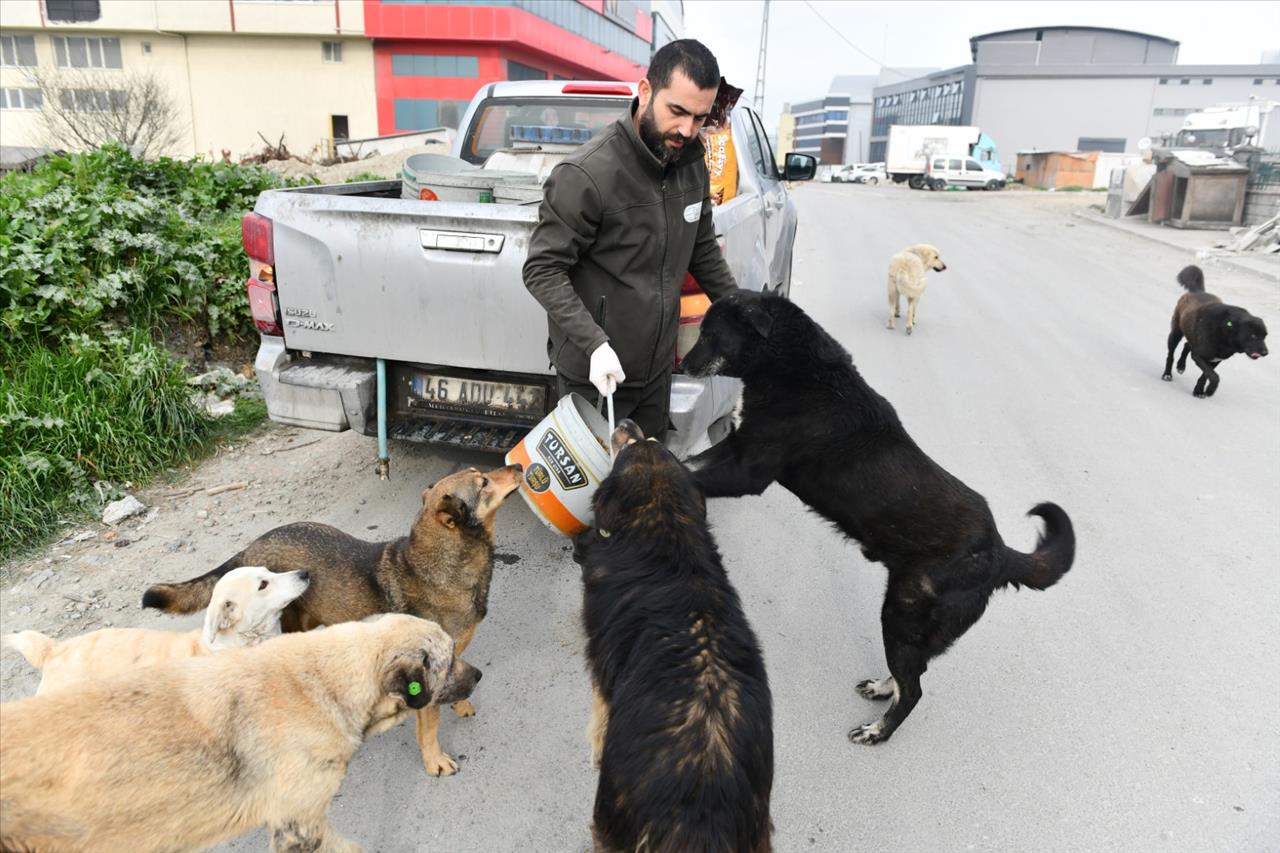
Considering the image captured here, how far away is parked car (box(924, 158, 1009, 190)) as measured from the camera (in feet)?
152

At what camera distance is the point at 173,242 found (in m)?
6.47

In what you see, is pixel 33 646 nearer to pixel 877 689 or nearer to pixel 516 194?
pixel 877 689

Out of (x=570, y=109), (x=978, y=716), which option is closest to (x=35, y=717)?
(x=978, y=716)

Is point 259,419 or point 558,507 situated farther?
point 259,419

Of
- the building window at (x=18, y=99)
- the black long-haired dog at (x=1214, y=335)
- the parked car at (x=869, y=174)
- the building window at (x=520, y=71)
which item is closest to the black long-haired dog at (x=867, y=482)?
the black long-haired dog at (x=1214, y=335)

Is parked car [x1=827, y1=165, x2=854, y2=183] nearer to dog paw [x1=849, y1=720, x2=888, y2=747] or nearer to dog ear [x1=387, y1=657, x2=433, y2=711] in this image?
dog paw [x1=849, y1=720, x2=888, y2=747]

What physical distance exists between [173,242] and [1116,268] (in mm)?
14713

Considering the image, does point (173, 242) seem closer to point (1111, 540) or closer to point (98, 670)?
point (98, 670)

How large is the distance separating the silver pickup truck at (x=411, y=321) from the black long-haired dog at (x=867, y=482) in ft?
1.94

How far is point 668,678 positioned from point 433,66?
161 ft

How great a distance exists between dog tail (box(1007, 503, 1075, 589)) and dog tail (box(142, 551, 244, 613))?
10.4 feet

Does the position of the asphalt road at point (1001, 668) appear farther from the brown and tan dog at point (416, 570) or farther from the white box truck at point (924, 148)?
the white box truck at point (924, 148)

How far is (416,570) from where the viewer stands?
3244 millimetres

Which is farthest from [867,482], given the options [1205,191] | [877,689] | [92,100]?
[92,100]
